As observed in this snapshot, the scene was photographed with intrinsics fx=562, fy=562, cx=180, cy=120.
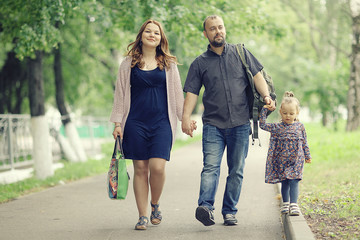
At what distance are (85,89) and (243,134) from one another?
1995 centimetres

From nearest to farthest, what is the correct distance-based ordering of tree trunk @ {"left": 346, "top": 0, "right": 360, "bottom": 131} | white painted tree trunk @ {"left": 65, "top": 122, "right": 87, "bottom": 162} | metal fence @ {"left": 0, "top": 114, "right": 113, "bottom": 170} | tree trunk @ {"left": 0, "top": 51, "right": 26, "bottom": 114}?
1. metal fence @ {"left": 0, "top": 114, "right": 113, "bottom": 170}
2. tree trunk @ {"left": 346, "top": 0, "right": 360, "bottom": 131}
3. white painted tree trunk @ {"left": 65, "top": 122, "right": 87, "bottom": 162}
4. tree trunk @ {"left": 0, "top": 51, "right": 26, "bottom": 114}

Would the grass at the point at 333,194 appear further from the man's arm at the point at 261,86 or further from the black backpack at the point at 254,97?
the man's arm at the point at 261,86

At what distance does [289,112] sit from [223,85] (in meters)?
0.72

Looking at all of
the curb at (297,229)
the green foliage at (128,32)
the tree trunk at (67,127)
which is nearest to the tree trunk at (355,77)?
the green foliage at (128,32)

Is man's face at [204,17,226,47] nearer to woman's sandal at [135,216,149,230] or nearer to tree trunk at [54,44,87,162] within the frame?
woman's sandal at [135,216,149,230]

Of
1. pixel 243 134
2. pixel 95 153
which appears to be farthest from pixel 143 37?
pixel 95 153

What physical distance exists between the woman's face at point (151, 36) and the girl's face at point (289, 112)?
1.46 meters

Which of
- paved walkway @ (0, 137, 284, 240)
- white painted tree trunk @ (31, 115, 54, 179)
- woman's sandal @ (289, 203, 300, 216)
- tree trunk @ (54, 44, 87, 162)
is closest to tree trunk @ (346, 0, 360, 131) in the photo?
Answer: paved walkway @ (0, 137, 284, 240)

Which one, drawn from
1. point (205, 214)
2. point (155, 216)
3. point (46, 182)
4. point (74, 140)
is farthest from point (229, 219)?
point (74, 140)

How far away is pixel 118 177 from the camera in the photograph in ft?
18.4

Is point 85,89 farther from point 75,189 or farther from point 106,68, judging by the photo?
point 75,189

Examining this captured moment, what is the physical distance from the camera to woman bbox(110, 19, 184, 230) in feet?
18.6

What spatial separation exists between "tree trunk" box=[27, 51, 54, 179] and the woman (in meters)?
6.49

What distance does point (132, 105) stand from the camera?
18.8ft
